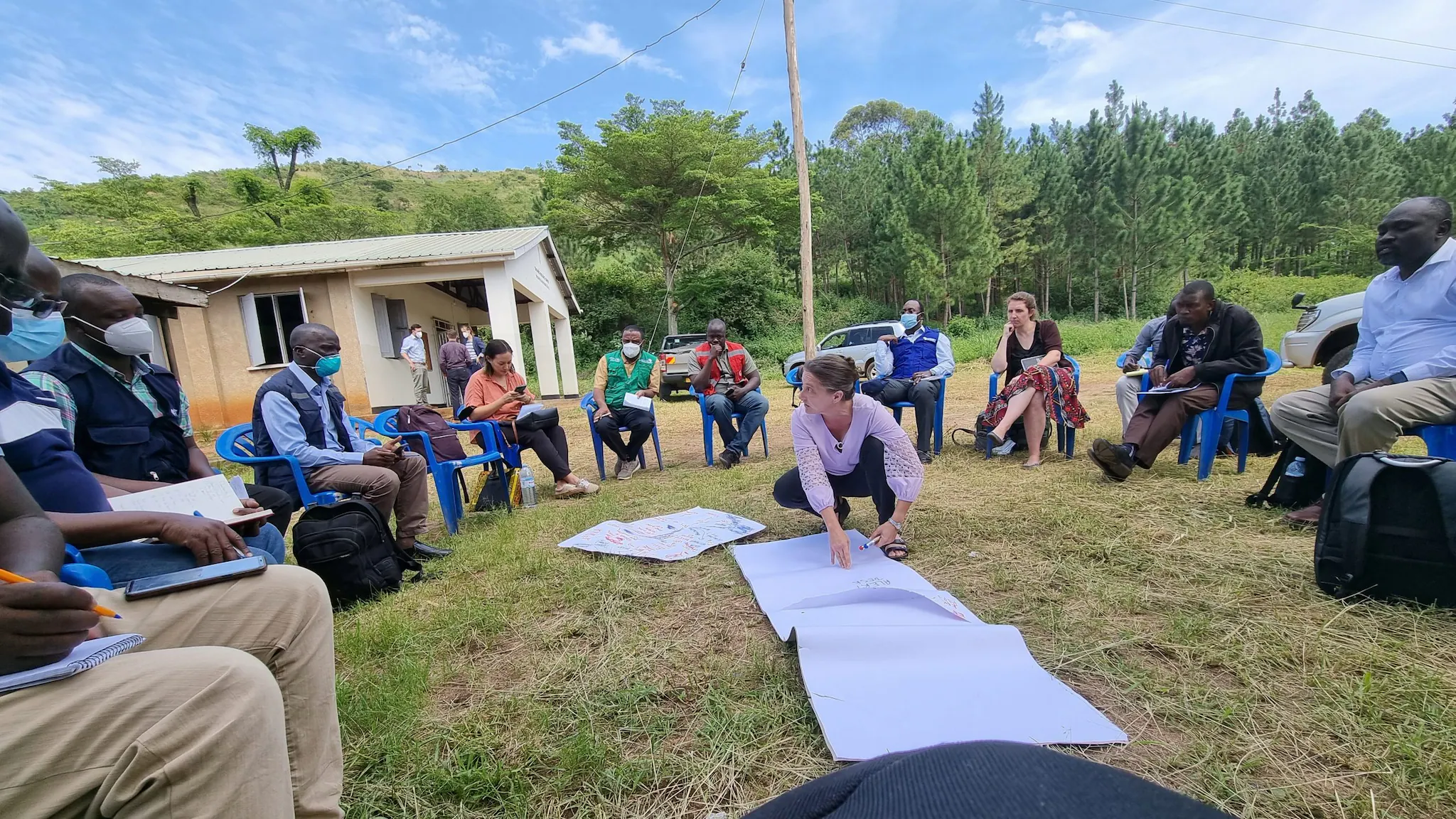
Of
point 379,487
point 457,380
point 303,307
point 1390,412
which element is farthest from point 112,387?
point 303,307

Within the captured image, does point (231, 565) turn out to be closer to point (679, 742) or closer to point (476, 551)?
point (679, 742)

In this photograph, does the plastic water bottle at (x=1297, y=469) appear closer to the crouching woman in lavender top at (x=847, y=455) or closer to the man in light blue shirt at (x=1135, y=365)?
the man in light blue shirt at (x=1135, y=365)

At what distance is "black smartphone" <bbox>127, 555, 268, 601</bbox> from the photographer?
1.24m

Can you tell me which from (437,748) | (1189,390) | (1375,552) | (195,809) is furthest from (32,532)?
(1189,390)

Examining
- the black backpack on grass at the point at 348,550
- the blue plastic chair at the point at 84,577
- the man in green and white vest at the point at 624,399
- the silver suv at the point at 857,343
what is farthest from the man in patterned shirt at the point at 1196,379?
the silver suv at the point at 857,343

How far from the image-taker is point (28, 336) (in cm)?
136

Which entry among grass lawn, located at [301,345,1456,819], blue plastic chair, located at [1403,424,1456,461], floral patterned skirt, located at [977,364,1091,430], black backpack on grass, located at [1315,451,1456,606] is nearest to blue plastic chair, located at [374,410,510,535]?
grass lawn, located at [301,345,1456,819]

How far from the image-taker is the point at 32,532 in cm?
119

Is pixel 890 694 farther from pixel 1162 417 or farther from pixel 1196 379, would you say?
pixel 1196 379

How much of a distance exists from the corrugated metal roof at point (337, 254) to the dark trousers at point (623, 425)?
6.11 metres

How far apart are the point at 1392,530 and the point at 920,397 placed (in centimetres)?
293

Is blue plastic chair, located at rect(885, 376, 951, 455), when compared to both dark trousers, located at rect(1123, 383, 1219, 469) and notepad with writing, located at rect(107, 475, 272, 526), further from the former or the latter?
notepad with writing, located at rect(107, 475, 272, 526)

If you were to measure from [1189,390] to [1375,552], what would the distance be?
1824 mm

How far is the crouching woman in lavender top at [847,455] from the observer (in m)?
2.52
